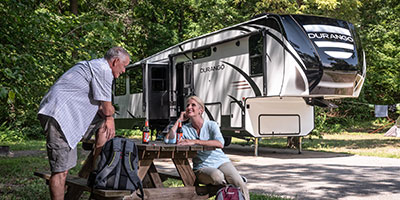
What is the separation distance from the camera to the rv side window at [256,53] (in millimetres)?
9336

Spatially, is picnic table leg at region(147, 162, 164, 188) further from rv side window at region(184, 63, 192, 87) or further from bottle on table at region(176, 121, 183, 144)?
rv side window at region(184, 63, 192, 87)

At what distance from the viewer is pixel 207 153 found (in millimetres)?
4305

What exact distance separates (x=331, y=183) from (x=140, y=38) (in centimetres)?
1668

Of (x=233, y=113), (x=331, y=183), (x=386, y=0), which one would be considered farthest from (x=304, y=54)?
(x=386, y=0)

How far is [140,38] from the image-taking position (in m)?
21.6

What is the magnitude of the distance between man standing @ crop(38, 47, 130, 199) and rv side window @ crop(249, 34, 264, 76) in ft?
19.8

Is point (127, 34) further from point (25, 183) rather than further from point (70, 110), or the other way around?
A: point (70, 110)

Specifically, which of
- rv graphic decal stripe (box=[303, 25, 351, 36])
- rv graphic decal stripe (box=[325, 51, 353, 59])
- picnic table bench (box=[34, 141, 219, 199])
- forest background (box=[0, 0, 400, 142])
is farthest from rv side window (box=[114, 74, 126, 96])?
picnic table bench (box=[34, 141, 219, 199])

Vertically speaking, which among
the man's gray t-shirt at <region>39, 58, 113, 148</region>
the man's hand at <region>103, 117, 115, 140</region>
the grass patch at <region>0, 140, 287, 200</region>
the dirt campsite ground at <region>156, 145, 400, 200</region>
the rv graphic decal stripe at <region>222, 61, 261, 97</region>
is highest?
the rv graphic decal stripe at <region>222, 61, 261, 97</region>

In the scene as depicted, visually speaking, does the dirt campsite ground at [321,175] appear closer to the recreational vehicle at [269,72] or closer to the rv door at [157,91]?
the recreational vehicle at [269,72]

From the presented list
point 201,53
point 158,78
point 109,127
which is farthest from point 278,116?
point 109,127

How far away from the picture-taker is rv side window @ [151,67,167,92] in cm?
1295

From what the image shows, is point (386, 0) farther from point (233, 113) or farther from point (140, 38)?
point (233, 113)

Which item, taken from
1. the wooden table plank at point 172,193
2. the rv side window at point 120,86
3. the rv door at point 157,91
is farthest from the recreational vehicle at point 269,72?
the wooden table plank at point 172,193
